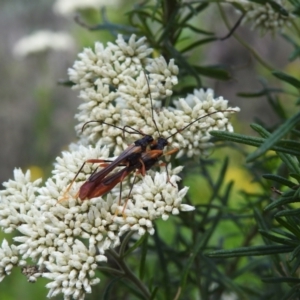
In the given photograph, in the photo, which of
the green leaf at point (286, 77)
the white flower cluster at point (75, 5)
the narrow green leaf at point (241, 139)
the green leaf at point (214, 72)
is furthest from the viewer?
the white flower cluster at point (75, 5)

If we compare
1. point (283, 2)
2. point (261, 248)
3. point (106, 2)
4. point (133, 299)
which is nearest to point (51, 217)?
point (261, 248)

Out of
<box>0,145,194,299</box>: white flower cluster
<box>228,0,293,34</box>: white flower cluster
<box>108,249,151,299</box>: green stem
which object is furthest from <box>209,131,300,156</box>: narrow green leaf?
<box>228,0,293,34</box>: white flower cluster

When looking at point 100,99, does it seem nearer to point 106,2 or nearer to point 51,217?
point 51,217

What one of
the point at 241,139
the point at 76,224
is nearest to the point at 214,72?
the point at 241,139

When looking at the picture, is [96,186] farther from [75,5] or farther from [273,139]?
[75,5]

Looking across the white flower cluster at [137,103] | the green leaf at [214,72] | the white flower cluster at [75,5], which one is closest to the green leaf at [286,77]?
the white flower cluster at [137,103]

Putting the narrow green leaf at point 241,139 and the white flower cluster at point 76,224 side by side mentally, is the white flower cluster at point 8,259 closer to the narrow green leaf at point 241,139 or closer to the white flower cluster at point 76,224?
the white flower cluster at point 76,224
